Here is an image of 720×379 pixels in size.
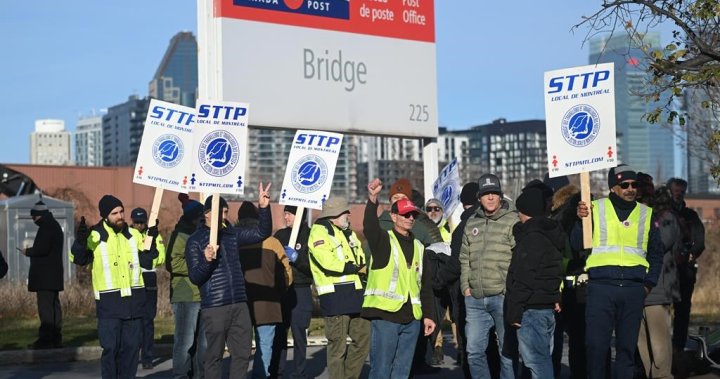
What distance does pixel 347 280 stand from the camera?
13.7m

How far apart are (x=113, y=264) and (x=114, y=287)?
240 millimetres

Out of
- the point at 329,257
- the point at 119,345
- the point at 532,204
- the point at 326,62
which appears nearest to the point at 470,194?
the point at 329,257

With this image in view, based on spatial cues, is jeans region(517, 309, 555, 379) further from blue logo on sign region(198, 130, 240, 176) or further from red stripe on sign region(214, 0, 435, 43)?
red stripe on sign region(214, 0, 435, 43)

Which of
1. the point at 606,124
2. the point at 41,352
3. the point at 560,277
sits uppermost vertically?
the point at 606,124

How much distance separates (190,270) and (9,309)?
45.7 feet

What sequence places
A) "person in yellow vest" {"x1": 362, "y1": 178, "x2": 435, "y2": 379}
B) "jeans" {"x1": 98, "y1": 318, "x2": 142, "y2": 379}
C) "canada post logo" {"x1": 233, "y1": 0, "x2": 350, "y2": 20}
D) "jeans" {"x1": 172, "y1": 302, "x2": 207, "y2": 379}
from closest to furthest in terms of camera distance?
"person in yellow vest" {"x1": 362, "y1": 178, "x2": 435, "y2": 379} → "jeans" {"x1": 98, "y1": 318, "x2": 142, "y2": 379} → "jeans" {"x1": 172, "y1": 302, "x2": 207, "y2": 379} → "canada post logo" {"x1": 233, "y1": 0, "x2": 350, "y2": 20}

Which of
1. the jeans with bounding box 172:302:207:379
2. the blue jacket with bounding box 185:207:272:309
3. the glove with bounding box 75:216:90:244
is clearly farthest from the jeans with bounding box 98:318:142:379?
the blue jacket with bounding box 185:207:272:309

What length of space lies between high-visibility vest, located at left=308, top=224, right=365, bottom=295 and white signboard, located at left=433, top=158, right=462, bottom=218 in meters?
4.14

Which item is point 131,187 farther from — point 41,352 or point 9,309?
point 41,352

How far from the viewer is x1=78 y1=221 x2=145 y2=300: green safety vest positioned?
44.4ft

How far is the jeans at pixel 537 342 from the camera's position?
12.0 metres

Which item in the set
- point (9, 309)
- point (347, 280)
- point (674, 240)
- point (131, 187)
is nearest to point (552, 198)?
point (674, 240)

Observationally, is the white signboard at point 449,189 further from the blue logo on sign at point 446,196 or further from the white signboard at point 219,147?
the white signboard at point 219,147

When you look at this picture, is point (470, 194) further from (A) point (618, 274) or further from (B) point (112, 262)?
(B) point (112, 262)
